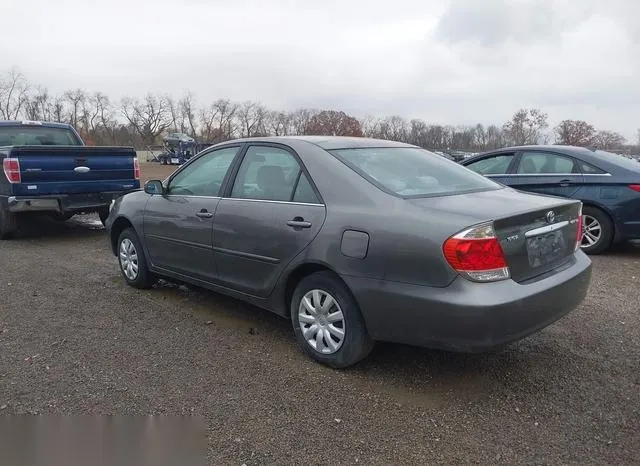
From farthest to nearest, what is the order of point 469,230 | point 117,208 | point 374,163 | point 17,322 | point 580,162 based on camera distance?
point 580,162
point 117,208
point 17,322
point 374,163
point 469,230

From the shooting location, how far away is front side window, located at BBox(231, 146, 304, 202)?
3961 millimetres

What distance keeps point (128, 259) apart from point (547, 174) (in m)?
5.67

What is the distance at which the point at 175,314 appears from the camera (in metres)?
4.82

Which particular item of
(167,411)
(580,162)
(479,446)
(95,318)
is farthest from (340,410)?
(580,162)

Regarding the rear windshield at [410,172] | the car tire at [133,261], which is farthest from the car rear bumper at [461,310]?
the car tire at [133,261]

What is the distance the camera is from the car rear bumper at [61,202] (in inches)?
305

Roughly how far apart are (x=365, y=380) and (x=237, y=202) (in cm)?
170

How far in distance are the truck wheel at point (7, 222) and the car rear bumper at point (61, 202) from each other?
53cm

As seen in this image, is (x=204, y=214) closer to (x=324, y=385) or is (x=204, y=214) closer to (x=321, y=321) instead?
(x=321, y=321)

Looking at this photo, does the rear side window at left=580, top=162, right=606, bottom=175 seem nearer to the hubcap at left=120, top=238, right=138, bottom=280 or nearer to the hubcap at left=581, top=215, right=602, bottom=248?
the hubcap at left=581, top=215, right=602, bottom=248

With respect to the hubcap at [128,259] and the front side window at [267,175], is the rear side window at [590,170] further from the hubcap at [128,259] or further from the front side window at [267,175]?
the hubcap at [128,259]

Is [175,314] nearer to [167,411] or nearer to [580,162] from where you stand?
[167,411]

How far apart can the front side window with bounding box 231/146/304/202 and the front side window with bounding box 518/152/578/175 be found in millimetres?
4936

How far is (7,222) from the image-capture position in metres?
8.30
